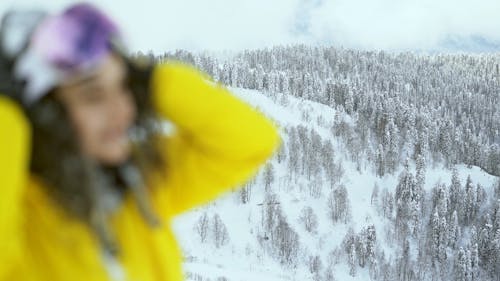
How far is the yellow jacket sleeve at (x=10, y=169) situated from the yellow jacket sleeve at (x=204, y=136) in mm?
316

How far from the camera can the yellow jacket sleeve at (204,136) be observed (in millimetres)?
1238

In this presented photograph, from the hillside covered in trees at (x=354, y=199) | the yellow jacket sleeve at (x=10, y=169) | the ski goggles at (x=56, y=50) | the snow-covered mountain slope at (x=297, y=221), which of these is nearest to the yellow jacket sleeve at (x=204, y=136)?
the ski goggles at (x=56, y=50)

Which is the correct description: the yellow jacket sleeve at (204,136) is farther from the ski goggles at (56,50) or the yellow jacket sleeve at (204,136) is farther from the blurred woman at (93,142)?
the ski goggles at (56,50)

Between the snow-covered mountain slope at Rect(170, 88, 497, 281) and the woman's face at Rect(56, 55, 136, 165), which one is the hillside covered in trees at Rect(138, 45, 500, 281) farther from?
the woman's face at Rect(56, 55, 136, 165)

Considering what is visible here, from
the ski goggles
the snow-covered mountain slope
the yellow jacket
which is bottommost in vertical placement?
the snow-covered mountain slope

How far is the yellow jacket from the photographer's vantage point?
40.7 inches

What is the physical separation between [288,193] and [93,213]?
139 ft

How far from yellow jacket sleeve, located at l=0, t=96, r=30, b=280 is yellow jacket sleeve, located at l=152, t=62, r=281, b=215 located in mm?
316

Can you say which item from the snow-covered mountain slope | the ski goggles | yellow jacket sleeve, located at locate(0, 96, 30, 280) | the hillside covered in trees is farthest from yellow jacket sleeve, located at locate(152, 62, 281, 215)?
the snow-covered mountain slope

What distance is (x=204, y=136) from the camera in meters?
1.30

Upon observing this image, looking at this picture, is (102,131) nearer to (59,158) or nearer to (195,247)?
(59,158)

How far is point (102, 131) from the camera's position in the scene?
115 cm

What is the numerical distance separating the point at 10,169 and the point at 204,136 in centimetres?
→ 45

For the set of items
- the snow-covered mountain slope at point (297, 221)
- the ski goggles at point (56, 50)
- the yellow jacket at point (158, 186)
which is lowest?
the snow-covered mountain slope at point (297, 221)
